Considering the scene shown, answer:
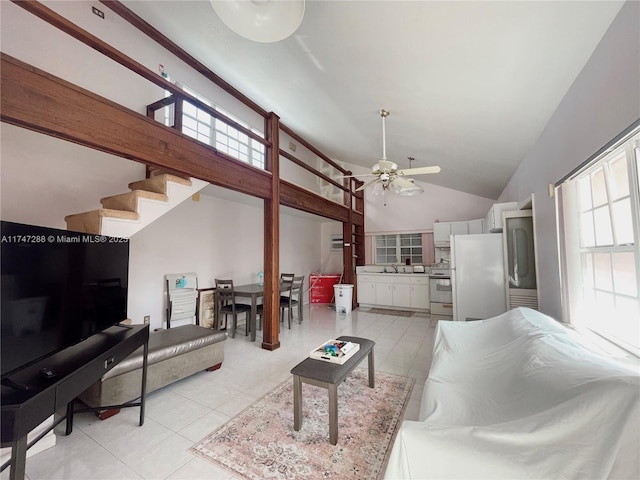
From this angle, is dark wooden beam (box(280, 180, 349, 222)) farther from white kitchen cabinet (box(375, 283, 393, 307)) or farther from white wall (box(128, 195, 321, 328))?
white kitchen cabinet (box(375, 283, 393, 307))

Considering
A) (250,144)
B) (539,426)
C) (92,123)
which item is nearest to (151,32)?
(92,123)

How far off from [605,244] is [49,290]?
3581 millimetres

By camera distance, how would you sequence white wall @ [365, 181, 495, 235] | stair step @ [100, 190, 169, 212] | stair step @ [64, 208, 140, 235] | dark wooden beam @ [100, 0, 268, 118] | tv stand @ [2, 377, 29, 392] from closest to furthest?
tv stand @ [2, 377, 29, 392]
dark wooden beam @ [100, 0, 268, 118]
stair step @ [64, 208, 140, 235]
stair step @ [100, 190, 169, 212]
white wall @ [365, 181, 495, 235]

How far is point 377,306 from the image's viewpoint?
6570mm

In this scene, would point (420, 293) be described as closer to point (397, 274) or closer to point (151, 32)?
point (397, 274)

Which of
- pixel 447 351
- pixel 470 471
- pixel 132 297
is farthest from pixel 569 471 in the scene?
pixel 132 297

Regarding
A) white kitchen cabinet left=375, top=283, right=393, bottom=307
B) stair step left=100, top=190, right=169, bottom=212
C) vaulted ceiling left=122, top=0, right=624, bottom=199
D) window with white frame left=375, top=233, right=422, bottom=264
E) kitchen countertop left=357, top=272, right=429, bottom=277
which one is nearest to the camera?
vaulted ceiling left=122, top=0, right=624, bottom=199

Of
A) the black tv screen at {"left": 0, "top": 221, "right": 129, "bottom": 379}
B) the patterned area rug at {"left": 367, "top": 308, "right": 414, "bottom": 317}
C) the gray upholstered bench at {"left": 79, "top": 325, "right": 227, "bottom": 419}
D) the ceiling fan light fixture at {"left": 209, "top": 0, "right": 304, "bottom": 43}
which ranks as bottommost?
the patterned area rug at {"left": 367, "top": 308, "right": 414, "bottom": 317}

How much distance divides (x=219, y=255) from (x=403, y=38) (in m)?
4.24

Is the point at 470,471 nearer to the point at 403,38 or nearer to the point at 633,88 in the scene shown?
the point at 633,88

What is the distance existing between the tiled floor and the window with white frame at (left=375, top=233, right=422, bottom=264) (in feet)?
10.5

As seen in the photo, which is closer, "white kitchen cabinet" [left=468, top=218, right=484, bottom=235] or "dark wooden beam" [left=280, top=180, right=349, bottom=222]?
"dark wooden beam" [left=280, top=180, right=349, bottom=222]

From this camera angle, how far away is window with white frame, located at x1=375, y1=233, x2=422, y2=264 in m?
6.91

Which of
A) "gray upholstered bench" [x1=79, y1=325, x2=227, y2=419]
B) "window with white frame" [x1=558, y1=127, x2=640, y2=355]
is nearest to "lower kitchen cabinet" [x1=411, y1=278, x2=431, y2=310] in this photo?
"window with white frame" [x1=558, y1=127, x2=640, y2=355]
